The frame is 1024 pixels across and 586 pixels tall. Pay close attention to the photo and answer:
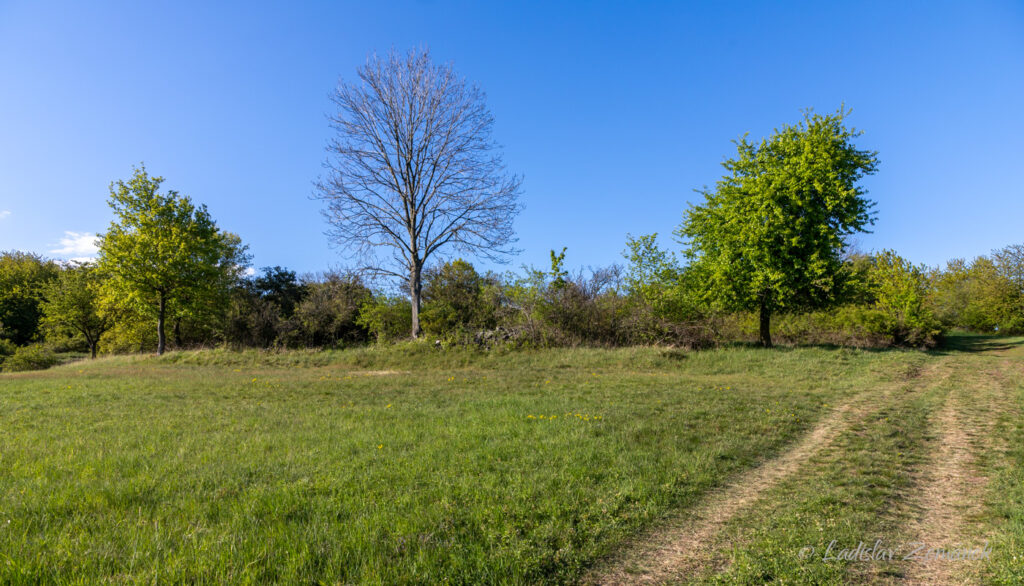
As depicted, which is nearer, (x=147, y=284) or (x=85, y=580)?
(x=85, y=580)

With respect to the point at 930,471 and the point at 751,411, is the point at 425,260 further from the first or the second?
the point at 930,471

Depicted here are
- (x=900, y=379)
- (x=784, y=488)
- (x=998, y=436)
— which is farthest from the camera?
(x=900, y=379)

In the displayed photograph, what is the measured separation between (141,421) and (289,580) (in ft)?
25.4

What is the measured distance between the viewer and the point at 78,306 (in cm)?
3266

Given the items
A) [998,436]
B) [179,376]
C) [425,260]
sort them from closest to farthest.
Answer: [998,436], [179,376], [425,260]

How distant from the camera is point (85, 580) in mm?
3371

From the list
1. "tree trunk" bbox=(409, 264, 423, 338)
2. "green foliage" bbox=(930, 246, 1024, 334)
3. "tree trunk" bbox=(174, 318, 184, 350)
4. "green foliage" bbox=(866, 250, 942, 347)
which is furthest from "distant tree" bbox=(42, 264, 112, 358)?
"green foliage" bbox=(930, 246, 1024, 334)

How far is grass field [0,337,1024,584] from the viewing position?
375 cm

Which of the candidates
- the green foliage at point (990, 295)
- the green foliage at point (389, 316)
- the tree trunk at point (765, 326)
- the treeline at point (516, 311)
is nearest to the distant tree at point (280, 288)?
the treeline at point (516, 311)

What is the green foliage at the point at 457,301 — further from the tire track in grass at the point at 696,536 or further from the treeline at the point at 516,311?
the tire track in grass at the point at 696,536

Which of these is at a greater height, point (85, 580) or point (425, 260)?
point (425, 260)

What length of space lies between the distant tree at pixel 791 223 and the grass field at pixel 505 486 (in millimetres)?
9270

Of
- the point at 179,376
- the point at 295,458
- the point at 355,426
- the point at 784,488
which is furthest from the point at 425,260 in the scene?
the point at 784,488

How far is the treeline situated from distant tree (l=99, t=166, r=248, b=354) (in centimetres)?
116
